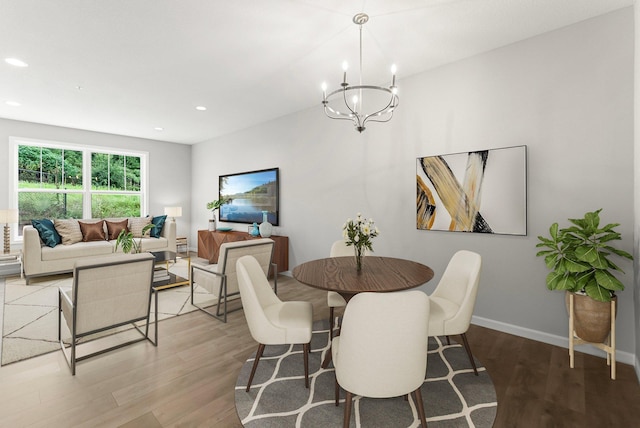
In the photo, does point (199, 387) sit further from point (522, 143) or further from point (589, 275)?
point (522, 143)

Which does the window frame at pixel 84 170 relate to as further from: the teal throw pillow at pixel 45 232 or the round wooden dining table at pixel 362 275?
the round wooden dining table at pixel 362 275

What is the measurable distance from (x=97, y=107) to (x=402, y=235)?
4.88 metres

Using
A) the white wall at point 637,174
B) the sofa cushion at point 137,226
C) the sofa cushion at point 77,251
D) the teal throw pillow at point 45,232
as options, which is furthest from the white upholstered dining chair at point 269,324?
the sofa cushion at point 137,226

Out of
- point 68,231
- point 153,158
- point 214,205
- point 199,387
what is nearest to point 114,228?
point 68,231

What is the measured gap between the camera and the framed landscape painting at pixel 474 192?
9.23 ft

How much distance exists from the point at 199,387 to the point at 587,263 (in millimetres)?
2890

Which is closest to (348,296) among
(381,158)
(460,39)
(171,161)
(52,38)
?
(381,158)

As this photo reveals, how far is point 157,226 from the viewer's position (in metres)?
6.06

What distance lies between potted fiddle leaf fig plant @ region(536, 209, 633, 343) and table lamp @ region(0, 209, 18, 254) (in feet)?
23.5

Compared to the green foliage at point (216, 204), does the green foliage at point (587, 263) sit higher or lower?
lower

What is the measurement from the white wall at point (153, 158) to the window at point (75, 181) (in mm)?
125

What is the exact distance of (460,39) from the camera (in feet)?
9.13

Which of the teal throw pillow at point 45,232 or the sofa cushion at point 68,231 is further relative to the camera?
the sofa cushion at point 68,231

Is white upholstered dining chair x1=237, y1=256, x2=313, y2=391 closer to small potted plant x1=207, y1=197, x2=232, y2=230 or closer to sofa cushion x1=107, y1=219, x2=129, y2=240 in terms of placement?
small potted plant x1=207, y1=197, x2=232, y2=230
